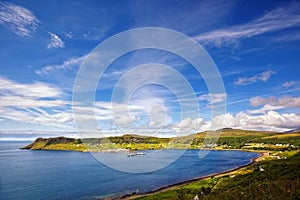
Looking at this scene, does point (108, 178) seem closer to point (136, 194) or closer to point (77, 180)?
point (77, 180)

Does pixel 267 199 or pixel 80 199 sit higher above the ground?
pixel 267 199

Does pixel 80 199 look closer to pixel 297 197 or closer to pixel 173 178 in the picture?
pixel 173 178

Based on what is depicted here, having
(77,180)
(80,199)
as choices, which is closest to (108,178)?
(77,180)

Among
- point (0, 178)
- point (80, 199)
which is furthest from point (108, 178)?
point (0, 178)

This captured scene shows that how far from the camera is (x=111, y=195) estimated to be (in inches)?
2447

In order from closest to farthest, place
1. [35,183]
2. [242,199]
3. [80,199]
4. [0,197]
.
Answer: [242,199]
[80,199]
[0,197]
[35,183]

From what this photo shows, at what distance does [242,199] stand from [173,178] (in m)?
62.3

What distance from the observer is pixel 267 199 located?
21.0 metres

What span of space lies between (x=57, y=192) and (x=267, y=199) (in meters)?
59.6

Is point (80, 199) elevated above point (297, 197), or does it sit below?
below

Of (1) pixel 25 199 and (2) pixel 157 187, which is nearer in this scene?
(1) pixel 25 199

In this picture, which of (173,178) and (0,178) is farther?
(0,178)

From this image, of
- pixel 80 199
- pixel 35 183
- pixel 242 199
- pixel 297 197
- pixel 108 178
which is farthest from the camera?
pixel 108 178

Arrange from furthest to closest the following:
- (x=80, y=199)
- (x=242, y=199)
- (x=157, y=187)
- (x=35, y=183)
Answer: (x=35, y=183) → (x=157, y=187) → (x=80, y=199) → (x=242, y=199)
